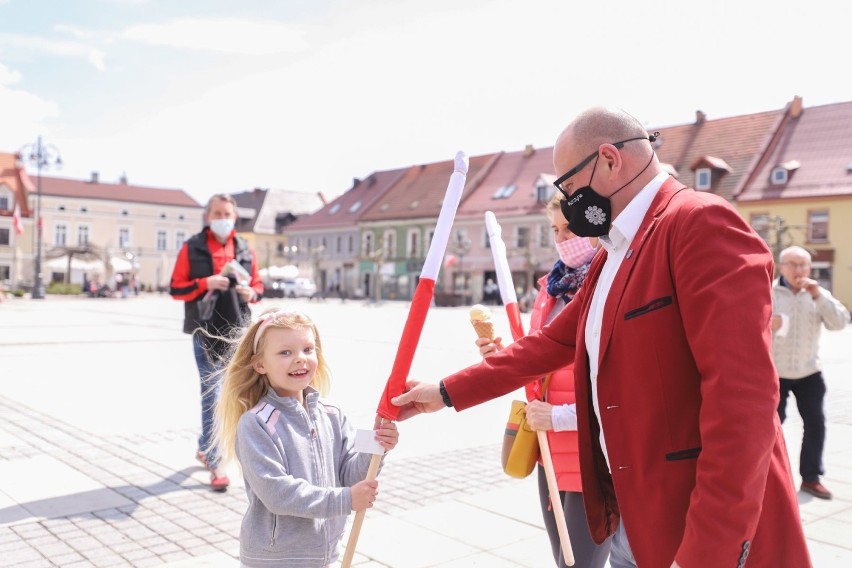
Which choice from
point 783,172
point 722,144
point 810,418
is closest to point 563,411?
point 810,418

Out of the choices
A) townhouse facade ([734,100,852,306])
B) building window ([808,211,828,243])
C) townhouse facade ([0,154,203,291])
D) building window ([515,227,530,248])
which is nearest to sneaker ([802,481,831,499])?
townhouse facade ([734,100,852,306])

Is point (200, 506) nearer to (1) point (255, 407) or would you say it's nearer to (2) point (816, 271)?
(1) point (255, 407)

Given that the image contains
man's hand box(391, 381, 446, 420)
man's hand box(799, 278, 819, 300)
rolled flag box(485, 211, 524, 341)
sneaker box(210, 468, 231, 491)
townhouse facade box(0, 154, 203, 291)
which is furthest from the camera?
townhouse facade box(0, 154, 203, 291)

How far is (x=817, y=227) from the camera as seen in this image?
40656 mm

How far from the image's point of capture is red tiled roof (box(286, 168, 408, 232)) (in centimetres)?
6671

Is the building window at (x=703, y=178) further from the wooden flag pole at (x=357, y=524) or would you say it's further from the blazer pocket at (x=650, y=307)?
the blazer pocket at (x=650, y=307)

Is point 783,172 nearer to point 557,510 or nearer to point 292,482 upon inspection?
point 557,510

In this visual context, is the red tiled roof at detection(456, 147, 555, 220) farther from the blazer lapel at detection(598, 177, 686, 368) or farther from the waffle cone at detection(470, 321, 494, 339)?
the blazer lapel at detection(598, 177, 686, 368)

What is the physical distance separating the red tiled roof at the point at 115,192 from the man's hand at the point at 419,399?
7965 centimetres

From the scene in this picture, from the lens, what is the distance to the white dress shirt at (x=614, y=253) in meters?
2.23

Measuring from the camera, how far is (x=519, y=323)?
3309 mm

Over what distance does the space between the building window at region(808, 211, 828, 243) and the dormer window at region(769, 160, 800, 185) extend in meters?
2.36

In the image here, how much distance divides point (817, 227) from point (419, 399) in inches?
1687

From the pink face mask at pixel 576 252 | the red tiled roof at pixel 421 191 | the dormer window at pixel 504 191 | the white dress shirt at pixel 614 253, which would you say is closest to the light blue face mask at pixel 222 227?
the pink face mask at pixel 576 252
